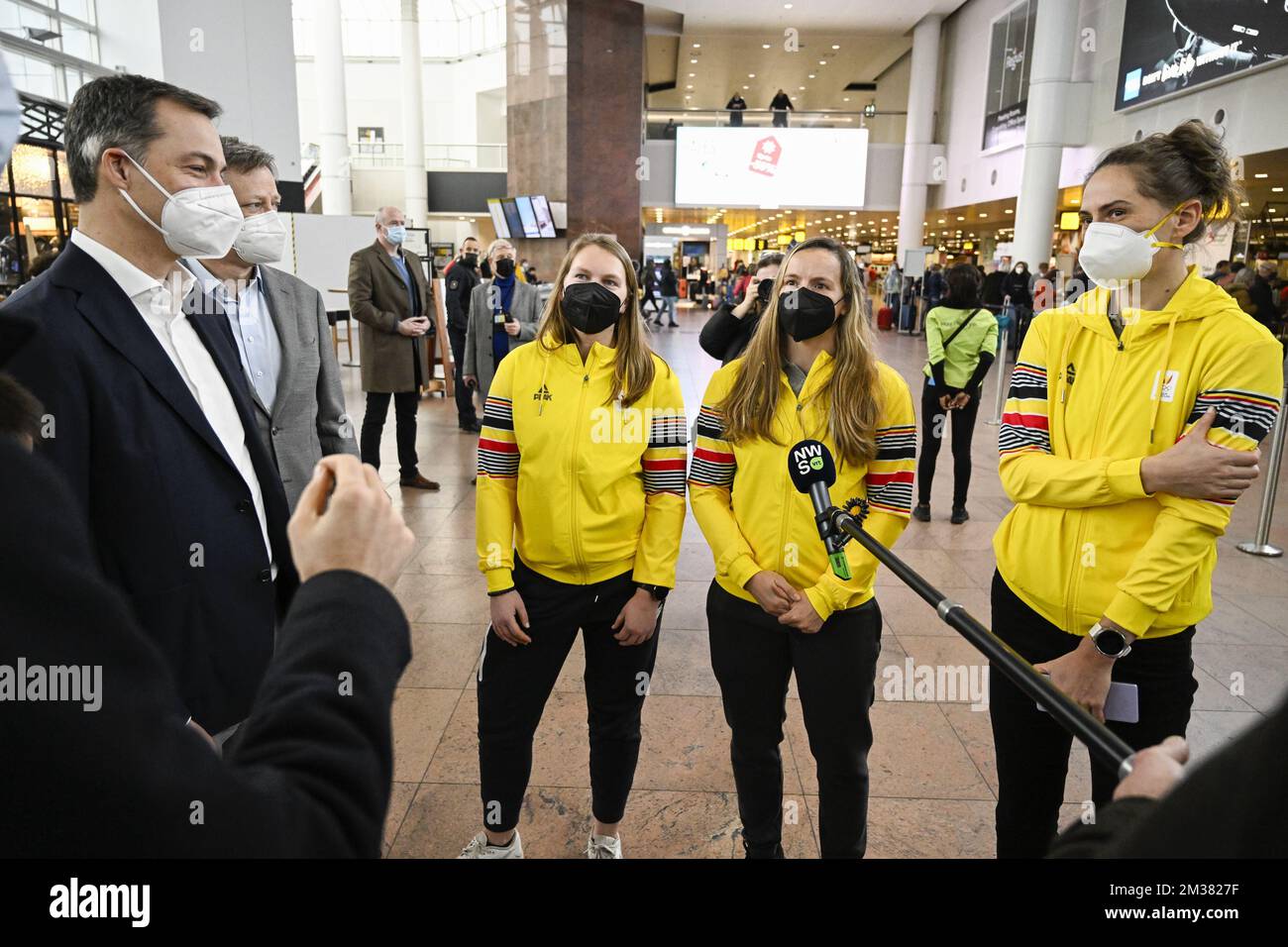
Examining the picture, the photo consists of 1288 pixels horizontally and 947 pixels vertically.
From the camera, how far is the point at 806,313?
2262mm

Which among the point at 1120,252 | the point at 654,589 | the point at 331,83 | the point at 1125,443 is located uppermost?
the point at 331,83

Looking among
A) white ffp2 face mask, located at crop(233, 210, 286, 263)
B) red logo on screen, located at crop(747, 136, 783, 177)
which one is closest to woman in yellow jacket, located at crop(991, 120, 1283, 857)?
white ffp2 face mask, located at crop(233, 210, 286, 263)

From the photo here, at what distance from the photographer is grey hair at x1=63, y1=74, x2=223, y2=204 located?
1.80m

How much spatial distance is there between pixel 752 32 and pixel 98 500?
2577 centimetres

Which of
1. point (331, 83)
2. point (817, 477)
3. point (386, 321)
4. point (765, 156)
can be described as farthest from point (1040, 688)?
point (765, 156)

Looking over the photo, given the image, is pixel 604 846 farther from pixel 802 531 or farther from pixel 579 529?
pixel 802 531

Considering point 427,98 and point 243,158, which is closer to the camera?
point 243,158

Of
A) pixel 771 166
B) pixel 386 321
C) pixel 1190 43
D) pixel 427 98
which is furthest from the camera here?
pixel 427 98

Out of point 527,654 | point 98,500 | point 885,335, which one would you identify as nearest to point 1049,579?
point 527,654

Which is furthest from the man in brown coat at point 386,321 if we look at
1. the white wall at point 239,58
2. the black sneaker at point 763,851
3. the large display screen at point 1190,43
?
the large display screen at point 1190,43

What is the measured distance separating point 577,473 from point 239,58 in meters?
5.52

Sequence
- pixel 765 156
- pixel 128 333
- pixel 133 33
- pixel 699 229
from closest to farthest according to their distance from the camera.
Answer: pixel 128 333 → pixel 133 33 → pixel 765 156 → pixel 699 229

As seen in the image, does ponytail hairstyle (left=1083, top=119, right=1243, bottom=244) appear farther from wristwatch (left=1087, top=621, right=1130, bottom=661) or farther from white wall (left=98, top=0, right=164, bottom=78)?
white wall (left=98, top=0, right=164, bottom=78)

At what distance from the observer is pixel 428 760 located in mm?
2990
